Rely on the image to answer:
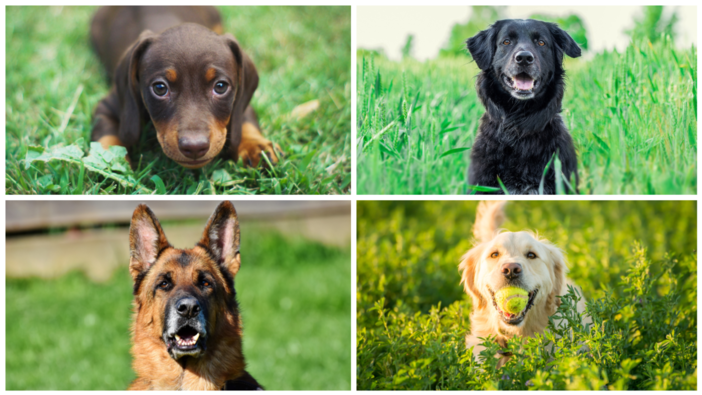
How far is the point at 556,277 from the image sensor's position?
2277 mm

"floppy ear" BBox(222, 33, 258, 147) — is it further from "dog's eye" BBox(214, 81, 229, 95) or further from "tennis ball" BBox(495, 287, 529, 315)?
"tennis ball" BBox(495, 287, 529, 315)

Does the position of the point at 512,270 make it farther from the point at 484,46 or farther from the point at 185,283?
the point at 185,283

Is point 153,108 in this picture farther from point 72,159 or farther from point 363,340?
point 363,340

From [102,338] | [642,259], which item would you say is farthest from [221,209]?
[102,338]

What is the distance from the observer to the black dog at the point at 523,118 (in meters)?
2.41

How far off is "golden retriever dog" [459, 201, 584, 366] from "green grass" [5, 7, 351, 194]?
918mm

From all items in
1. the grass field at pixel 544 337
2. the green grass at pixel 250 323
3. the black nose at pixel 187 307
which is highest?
the black nose at pixel 187 307

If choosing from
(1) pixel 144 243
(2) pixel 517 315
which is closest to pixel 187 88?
(1) pixel 144 243

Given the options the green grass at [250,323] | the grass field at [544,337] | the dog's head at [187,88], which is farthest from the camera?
the green grass at [250,323]

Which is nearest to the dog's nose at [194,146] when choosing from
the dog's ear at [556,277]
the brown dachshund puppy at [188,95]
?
the brown dachshund puppy at [188,95]

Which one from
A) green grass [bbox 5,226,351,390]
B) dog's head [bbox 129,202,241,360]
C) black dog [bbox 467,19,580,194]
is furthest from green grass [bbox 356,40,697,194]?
green grass [bbox 5,226,351,390]

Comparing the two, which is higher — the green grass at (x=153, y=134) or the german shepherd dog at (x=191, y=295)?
the green grass at (x=153, y=134)

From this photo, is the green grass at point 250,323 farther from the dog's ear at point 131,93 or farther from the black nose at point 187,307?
the black nose at point 187,307

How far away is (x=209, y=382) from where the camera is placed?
1986mm
